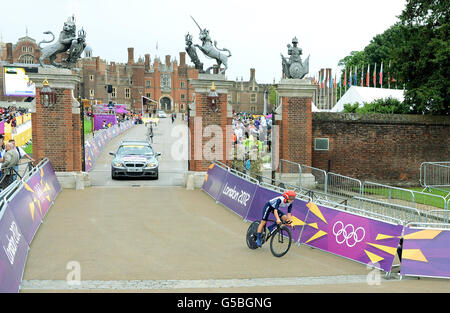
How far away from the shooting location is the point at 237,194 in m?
13.7

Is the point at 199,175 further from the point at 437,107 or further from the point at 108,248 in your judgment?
the point at 437,107

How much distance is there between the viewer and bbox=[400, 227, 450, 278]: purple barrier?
8203 mm

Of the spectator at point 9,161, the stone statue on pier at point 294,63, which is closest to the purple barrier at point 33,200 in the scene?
the spectator at point 9,161

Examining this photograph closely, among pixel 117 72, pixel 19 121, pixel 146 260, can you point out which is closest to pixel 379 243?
pixel 146 260

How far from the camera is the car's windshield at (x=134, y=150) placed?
20250mm

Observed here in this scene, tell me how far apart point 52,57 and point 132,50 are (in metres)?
101

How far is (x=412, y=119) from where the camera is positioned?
1977cm

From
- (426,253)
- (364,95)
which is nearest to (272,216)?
(426,253)

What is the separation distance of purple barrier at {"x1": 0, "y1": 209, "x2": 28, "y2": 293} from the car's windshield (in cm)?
1127

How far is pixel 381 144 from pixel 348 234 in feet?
36.5

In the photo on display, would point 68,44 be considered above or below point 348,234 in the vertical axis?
above

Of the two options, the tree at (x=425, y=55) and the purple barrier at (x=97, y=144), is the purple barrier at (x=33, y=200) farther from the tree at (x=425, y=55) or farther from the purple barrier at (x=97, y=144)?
the tree at (x=425, y=55)

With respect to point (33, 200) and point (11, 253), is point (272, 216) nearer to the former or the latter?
point (33, 200)

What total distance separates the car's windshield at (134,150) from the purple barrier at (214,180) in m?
4.15
